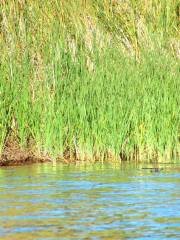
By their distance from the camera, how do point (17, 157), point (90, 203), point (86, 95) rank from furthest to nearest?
point (17, 157), point (86, 95), point (90, 203)

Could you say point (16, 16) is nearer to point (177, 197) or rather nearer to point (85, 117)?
point (85, 117)

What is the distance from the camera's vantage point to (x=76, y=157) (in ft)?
41.3

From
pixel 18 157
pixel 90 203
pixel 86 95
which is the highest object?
pixel 86 95

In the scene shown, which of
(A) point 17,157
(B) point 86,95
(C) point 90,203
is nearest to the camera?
(C) point 90,203

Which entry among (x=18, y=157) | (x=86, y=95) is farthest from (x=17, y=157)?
(x=86, y=95)

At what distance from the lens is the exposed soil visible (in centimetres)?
1256

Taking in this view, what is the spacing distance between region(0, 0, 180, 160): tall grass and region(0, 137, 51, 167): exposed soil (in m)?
0.10

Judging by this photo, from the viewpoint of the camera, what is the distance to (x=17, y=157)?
496 inches

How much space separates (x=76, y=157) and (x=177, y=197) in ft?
14.3

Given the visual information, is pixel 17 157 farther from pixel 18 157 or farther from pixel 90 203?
pixel 90 203

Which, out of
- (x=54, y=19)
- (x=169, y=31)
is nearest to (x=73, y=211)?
(x=54, y=19)

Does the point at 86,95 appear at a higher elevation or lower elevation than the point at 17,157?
higher

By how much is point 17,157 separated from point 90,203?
15.1 ft

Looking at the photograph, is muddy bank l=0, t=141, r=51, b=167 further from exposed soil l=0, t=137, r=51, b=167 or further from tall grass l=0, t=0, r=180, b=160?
tall grass l=0, t=0, r=180, b=160
